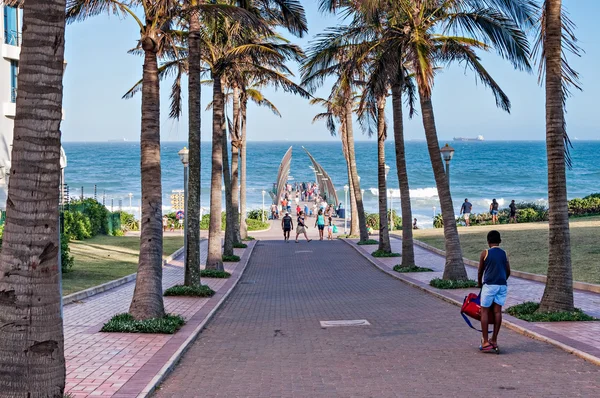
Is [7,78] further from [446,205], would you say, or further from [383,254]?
[446,205]

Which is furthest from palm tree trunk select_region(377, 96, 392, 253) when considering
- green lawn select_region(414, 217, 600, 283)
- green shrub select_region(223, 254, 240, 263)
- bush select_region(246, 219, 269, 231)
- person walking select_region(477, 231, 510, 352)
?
bush select_region(246, 219, 269, 231)

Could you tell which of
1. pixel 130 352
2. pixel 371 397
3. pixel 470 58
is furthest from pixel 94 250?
pixel 371 397

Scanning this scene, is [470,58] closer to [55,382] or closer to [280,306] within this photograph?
[280,306]

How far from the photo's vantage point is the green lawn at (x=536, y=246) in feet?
61.5

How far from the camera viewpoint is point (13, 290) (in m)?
5.66

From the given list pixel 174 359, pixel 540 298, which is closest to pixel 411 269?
pixel 540 298

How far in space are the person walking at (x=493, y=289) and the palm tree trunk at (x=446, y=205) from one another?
27.7 feet

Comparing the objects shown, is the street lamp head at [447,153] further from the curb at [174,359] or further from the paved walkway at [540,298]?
the curb at [174,359]

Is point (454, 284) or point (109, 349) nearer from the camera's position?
point (109, 349)

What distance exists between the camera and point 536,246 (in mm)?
24500

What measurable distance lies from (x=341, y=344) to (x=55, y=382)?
5.26 meters

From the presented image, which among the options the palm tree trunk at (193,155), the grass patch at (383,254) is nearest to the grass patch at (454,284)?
the palm tree trunk at (193,155)

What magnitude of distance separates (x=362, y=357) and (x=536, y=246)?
16601 mm

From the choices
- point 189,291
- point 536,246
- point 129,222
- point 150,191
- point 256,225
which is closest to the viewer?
point 150,191
